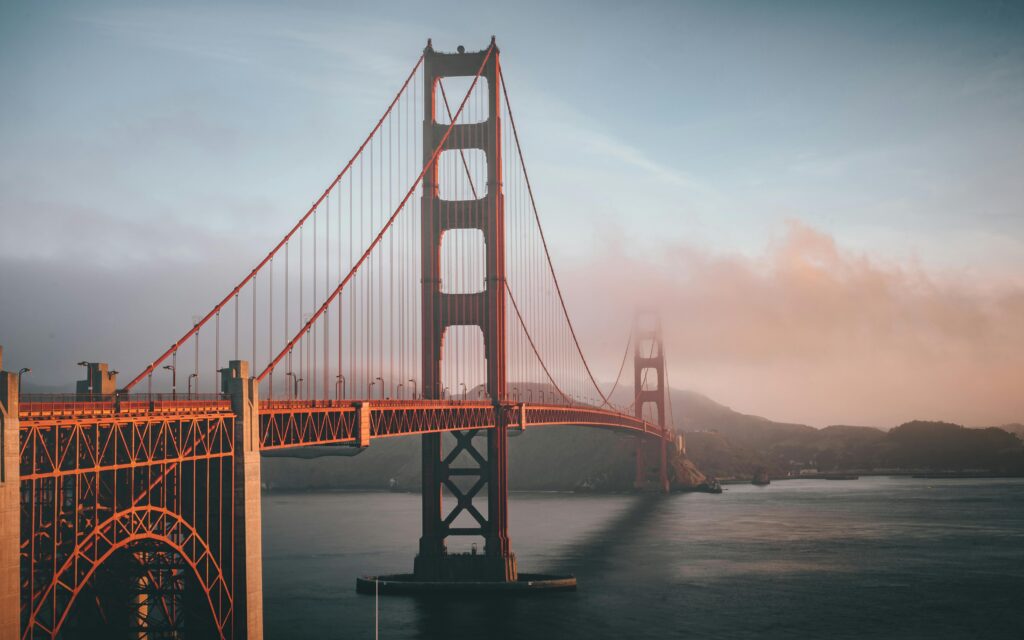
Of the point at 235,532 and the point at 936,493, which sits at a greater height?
the point at 235,532

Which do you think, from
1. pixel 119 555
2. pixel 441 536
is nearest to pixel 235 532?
pixel 119 555

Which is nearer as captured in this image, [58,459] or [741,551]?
[58,459]

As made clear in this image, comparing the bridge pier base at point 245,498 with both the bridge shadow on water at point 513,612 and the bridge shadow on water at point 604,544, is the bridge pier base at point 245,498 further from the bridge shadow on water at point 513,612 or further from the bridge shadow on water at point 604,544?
the bridge shadow on water at point 604,544

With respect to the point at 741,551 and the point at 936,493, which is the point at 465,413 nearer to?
the point at 741,551

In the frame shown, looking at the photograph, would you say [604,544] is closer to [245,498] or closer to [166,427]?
[245,498]

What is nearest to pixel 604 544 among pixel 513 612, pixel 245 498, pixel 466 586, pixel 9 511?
pixel 466 586

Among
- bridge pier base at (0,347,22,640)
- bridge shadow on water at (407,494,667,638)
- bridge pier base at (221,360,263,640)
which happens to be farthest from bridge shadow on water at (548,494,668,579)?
bridge pier base at (0,347,22,640)
